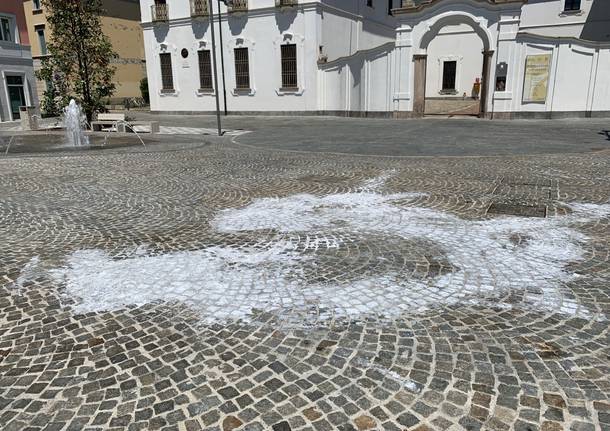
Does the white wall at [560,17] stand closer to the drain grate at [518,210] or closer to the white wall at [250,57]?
the white wall at [250,57]

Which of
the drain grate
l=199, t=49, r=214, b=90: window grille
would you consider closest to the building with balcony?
l=199, t=49, r=214, b=90: window grille

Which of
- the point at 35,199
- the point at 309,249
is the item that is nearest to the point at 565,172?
the point at 309,249

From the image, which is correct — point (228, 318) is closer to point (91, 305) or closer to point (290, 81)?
point (91, 305)

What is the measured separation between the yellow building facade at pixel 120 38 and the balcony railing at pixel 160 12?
27.6 feet

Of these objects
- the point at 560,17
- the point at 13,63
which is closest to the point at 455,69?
the point at 560,17

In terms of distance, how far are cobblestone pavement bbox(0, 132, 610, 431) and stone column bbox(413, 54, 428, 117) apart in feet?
55.9

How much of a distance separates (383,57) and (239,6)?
10302 millimetres

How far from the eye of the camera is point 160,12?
31.3 metres

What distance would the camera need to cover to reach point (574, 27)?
99.1ft

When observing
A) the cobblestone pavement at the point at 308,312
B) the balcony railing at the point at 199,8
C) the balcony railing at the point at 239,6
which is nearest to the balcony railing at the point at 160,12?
the balcony railing at the point at 199,8

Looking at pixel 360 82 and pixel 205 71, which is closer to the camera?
pixel 360 82

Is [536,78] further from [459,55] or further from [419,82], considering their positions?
[459,55]

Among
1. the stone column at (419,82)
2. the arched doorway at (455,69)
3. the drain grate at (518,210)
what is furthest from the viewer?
the arched doorway at (455,69)

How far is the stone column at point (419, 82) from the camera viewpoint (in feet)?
76.9
